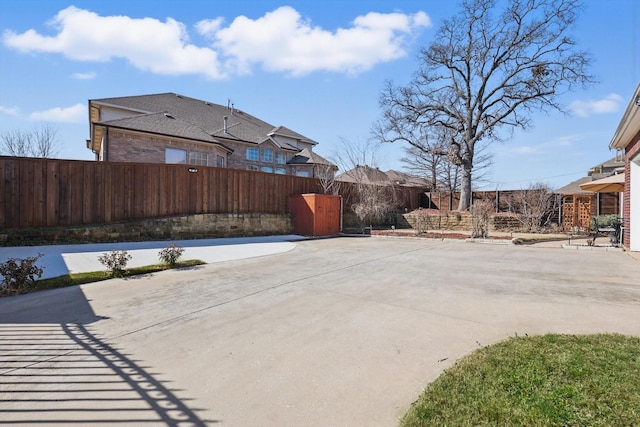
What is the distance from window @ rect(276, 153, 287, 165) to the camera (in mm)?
24927

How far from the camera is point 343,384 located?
8.61 feet

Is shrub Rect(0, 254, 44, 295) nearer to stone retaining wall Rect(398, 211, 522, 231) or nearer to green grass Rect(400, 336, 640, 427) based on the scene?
green grass Rect(400, 336, 640, 427)

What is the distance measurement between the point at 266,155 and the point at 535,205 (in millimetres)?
17241

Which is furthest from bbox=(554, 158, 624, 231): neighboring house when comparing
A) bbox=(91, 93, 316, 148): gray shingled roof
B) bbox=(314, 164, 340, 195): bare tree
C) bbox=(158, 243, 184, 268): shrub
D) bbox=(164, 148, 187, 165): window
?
bbox=(164, 148, 187, 165): window

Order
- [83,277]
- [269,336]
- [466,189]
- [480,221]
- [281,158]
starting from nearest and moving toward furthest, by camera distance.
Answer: [269,336] < [83,277] < [480,221] < [466,189] < [281,158]

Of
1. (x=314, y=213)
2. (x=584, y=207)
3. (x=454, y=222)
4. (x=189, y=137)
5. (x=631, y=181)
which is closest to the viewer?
(x=631, y=181)

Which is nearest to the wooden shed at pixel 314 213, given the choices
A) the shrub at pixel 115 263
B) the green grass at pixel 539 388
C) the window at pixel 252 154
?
the window at pixel 252 154

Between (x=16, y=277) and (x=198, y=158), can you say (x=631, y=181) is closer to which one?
(x=16, y=277)

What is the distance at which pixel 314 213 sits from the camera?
1562 centimetres

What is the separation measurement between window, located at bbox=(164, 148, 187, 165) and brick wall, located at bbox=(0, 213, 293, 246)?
17.6ft

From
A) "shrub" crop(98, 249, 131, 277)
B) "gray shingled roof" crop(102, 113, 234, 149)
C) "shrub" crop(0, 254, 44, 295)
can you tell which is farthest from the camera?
"gray shingled roof" crop(102, 113, 234, 149)

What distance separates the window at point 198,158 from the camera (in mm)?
17766

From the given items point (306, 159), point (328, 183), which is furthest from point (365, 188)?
point (306, 159)

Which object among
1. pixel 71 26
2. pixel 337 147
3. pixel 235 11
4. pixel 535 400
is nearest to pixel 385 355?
pixel 535 400
